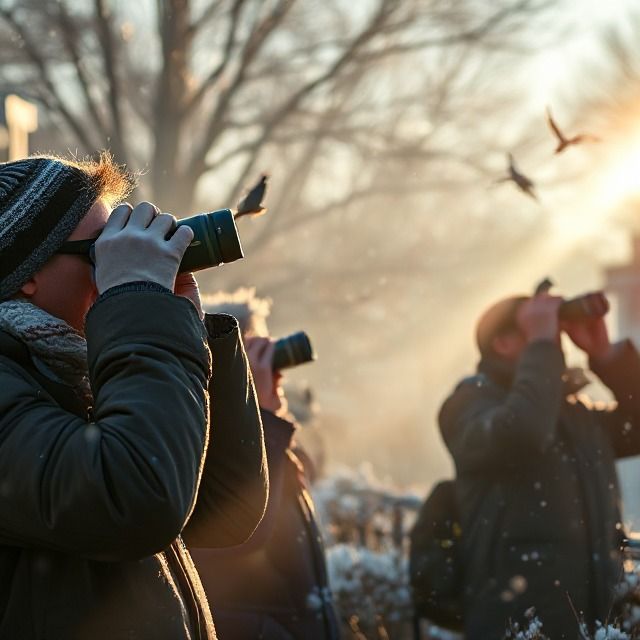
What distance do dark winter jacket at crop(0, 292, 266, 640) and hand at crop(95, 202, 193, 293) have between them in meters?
0.04

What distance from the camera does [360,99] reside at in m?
11.9

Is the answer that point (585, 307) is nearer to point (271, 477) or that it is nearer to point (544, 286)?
point (544, 286)

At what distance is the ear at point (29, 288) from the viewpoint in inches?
64.0

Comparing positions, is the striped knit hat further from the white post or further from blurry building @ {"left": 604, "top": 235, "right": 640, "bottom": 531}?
blurry building @ {"left": 604, "top": 235, "right": 640, "bottom": 531}

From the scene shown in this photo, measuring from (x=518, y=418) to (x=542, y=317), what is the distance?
0.42 metres

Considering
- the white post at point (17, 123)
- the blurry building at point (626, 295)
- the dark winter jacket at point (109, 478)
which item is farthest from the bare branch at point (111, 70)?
the blurry building at point (626, 295)

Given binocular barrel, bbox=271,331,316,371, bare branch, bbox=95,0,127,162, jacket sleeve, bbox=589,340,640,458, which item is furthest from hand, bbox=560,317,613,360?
bare branch, bbox=95,0,127,162

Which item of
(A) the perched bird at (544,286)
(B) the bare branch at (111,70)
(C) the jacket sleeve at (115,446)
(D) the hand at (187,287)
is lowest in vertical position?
(C) the jacket sleeve at (115,446)

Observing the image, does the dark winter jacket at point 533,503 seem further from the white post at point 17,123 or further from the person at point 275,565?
the white post at point 17,123

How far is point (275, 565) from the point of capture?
2.88m

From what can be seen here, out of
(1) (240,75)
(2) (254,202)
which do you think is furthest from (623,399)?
(1) (240,75)

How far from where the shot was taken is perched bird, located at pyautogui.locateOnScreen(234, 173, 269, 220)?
277 centimetres

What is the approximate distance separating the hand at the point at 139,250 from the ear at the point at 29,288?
0.45 feet

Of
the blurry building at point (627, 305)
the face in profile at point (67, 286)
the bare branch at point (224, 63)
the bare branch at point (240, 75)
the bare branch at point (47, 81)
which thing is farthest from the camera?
the blurry building at point (627, 305)
